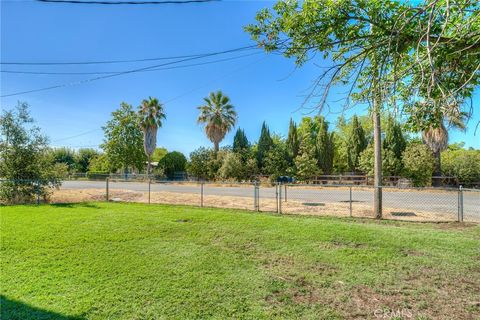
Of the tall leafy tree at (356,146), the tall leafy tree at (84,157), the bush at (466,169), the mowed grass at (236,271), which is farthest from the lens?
the tall leafy tree at (84,157)

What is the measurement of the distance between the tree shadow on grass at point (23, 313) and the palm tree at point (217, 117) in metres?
25.7

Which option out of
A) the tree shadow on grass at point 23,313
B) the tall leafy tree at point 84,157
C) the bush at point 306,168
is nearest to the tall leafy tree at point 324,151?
the bush at point 306,168

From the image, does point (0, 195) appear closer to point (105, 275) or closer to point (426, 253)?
point (105, 275)

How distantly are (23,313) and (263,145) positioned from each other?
25.2 metres

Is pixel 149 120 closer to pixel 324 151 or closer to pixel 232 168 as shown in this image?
pixel 232 168

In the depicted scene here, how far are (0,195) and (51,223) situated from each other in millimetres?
6136

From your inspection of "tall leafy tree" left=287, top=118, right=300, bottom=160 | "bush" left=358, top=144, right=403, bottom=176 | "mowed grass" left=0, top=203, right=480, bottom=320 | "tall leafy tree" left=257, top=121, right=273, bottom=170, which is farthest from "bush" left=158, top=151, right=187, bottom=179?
"mowed grass" left=0, top=203, right=480, bottom=320

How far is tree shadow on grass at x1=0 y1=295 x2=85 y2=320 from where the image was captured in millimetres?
2865

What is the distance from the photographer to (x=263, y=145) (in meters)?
27.5

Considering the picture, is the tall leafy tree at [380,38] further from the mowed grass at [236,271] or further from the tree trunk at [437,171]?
the tree trunk at [437,171]

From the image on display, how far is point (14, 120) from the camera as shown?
11.2m

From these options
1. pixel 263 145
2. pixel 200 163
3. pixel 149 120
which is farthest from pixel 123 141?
pixel 263 145

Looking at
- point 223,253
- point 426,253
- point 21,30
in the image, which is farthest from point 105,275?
point 21,30

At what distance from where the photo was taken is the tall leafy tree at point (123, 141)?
36.8m
